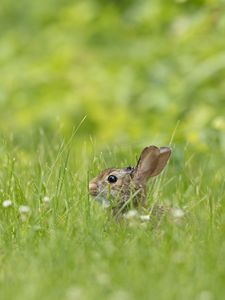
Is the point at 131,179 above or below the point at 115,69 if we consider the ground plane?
above

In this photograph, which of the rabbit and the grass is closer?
the grass

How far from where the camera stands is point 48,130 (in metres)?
11.9

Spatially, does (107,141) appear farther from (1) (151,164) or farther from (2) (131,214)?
(2) (131,214)

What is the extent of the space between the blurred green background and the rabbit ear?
1.99 meters

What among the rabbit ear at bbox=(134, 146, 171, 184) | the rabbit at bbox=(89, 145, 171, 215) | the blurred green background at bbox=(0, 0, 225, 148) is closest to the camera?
the rabbit at bbox=(89, 145, 171, 215)

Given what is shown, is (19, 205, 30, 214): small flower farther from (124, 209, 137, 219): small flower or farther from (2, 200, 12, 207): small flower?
(124, 209, 137, 219): small flower

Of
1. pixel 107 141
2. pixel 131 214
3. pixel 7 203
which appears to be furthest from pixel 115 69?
pixel 131 214

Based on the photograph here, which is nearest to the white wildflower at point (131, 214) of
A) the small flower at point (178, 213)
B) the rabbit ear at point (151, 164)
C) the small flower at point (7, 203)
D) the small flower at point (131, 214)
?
the small flower at point (131, 214)

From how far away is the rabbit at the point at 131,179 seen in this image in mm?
6793

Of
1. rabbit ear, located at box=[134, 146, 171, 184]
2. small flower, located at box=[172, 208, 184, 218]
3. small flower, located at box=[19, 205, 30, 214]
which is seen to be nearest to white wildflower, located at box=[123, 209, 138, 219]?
small flower, located at box=[172, 208, 184, 218]

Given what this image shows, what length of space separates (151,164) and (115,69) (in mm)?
5786

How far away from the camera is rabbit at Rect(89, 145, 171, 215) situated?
6793mm

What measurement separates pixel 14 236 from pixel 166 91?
212 inches

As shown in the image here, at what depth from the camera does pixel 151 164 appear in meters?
6.91
